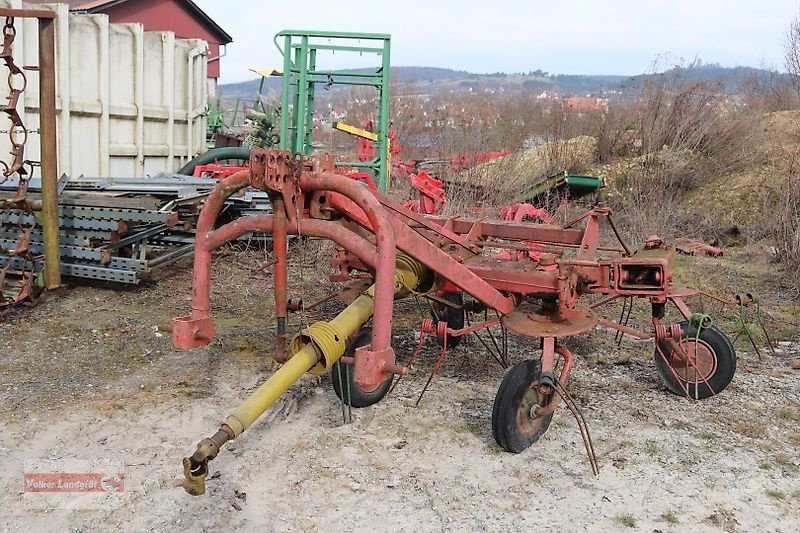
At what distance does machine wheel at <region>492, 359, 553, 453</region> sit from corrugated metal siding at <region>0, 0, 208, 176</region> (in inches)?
217

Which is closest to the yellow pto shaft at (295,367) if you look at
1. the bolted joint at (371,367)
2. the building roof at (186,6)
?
the bolted joint at (371,367)

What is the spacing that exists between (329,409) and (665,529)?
1.90 m

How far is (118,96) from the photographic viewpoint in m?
7.89

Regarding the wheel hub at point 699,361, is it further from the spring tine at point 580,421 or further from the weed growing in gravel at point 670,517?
the weed growing in gravel at point 670,517

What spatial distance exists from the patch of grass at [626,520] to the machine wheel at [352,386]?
1388 mm

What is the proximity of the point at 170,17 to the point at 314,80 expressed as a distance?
20878 mm

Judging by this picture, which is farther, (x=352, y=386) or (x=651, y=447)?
(x=352, y=386)

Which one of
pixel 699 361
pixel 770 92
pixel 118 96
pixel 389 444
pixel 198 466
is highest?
pixel 770 92

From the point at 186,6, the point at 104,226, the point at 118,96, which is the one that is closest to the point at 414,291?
the point at 104,226

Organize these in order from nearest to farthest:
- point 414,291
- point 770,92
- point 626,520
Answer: point 626,520, point 414,291, point 770,92

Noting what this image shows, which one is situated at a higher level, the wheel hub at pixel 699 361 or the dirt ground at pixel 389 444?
the wheel hub at pixel 699 361

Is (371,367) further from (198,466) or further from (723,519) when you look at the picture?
(723,519)

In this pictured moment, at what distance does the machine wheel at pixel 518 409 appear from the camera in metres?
3.70

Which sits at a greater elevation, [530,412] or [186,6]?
[186,6]
